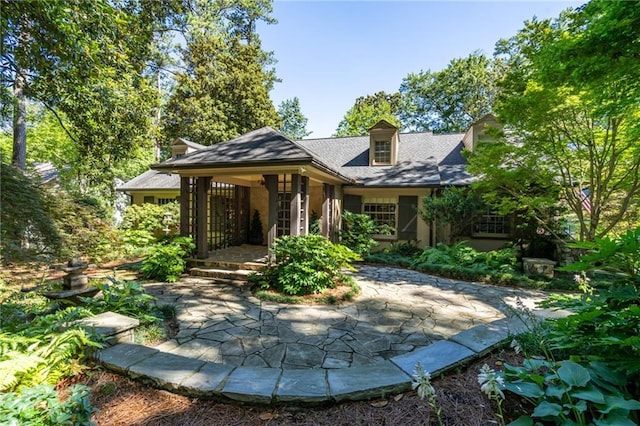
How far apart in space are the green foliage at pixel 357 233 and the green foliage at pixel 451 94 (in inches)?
703

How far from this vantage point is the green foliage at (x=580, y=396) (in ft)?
4.46

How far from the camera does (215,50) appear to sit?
667 inches

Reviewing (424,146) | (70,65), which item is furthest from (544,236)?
(70,65)

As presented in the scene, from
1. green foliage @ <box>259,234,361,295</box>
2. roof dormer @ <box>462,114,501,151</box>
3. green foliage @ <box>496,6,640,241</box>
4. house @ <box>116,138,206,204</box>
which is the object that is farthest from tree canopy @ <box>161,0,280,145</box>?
green foliage @ <box>496,6,640,241</box>

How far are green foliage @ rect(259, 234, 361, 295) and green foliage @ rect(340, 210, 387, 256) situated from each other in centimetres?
391

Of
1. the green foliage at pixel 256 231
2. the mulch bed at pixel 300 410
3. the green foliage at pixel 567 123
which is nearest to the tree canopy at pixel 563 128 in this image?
the green foliage at pixel 567 123

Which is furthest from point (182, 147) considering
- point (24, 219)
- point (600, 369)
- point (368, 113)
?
point (368, 113)

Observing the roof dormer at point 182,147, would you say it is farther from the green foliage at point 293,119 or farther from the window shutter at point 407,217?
the green foliage at point 293,119

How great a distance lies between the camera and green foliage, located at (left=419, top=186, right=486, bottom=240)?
8.52m

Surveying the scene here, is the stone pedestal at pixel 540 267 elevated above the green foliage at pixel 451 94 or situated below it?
below

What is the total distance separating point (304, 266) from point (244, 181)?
565 cm

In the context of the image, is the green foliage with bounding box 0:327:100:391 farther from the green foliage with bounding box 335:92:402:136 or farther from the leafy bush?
the green foliage with bounding box 335:92:402:136

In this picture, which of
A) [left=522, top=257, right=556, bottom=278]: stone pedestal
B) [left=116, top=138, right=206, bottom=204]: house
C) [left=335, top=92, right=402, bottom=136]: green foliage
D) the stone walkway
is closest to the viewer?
the stone walkway

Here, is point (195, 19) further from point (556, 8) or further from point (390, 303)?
point (390, 303)
